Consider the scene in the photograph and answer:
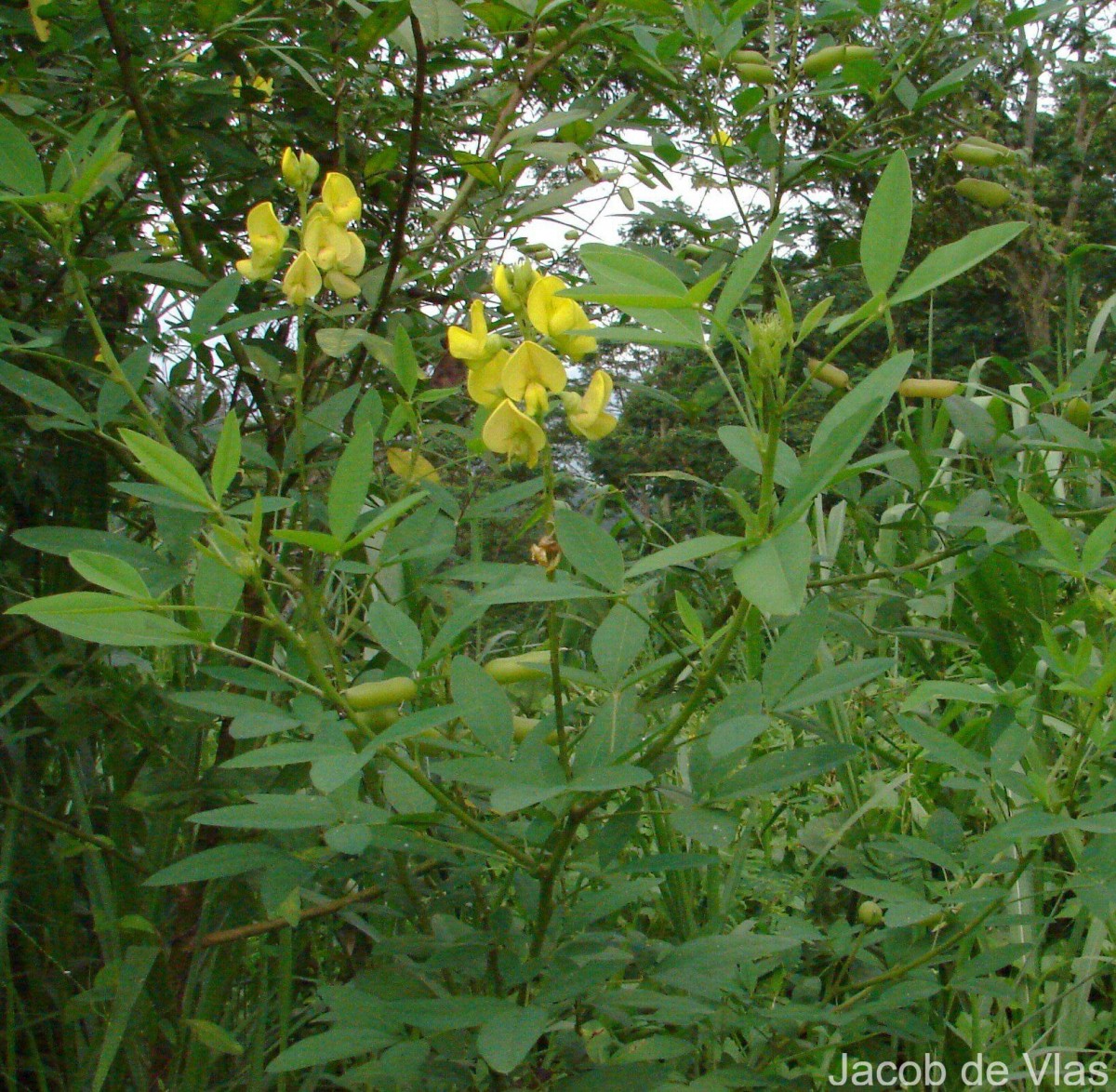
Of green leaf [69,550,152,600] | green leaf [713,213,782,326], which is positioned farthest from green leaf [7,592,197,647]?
green leaf [713,213,782,326]

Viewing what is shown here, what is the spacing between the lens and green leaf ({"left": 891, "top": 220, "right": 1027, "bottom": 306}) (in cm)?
48

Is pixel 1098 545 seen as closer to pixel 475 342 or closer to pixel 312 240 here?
pixel 475 342

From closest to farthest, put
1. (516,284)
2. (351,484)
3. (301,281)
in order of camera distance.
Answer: (351,484) < (516,284) < (301,281)

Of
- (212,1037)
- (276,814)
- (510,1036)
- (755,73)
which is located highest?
(755,73)

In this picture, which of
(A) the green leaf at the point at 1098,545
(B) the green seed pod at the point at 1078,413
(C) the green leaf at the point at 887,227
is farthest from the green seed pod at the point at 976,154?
(C) the green leaf at the point at 887,227

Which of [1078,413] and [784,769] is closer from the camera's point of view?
[784,769]

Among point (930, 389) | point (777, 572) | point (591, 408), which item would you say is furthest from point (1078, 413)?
point (777, 572)

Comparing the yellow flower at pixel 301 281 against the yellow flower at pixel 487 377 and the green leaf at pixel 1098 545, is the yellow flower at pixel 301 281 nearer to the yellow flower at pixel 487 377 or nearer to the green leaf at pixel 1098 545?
the yellow flower at pixel 487 377

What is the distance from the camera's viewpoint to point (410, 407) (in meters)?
0.75

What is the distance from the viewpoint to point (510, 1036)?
1.84 feet

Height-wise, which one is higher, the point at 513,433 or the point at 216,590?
the point at 513,433

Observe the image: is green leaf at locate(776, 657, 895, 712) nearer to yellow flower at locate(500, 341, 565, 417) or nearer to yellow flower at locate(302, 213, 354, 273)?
yellow flower at locate(500, 341, 565, 417)

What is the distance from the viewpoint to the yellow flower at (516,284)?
0.65m

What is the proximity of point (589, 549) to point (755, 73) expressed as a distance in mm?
619
